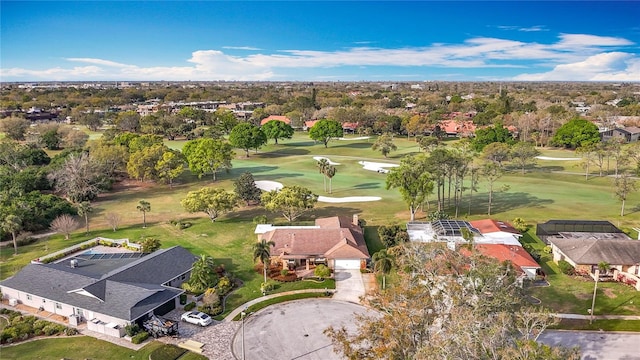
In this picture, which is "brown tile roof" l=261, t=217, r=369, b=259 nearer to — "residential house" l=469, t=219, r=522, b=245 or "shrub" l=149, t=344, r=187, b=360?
"residential house" l=469, t=219, r=522, b=245

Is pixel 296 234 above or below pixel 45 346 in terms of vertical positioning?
above

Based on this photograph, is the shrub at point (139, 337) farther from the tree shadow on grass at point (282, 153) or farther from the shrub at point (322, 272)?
the tree shadow on grass at point (282, 153)

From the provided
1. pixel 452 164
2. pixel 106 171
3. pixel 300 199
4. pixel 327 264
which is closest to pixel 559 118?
pixel 452 164

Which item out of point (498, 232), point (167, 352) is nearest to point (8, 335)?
point (167, 352)

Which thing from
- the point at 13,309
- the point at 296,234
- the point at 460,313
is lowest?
the point at 13,309

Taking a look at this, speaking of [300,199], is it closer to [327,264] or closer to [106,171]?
[327,264]

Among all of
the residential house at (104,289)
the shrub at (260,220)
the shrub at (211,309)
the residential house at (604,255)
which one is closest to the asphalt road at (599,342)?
the residential house at (604,255)
